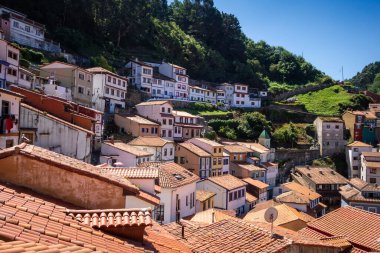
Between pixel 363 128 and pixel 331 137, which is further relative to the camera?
pixel 363 128

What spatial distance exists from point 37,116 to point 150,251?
1879 cm

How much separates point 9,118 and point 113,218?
639 inches

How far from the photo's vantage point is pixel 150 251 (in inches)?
307

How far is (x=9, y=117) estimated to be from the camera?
2153cm

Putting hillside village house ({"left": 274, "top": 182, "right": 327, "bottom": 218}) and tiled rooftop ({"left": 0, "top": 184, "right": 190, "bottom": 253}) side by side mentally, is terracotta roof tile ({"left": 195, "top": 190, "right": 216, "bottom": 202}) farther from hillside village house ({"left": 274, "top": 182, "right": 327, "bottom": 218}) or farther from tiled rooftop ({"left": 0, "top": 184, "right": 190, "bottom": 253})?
tiled rooftop ({"left": 0, "top": 184, "right": 190, "bottom": 253})

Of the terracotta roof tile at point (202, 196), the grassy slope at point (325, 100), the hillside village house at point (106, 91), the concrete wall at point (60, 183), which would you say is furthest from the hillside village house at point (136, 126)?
the grassy slope at point (325, 100)

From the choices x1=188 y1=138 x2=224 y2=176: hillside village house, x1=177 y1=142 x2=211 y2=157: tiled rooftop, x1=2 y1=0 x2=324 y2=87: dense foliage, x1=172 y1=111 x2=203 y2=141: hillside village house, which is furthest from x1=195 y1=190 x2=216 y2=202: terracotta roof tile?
x1=2 y1=0 x2=324 y2=87: dense foliage

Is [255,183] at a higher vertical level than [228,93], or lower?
lower

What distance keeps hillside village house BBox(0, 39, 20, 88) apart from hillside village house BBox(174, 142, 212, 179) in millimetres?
22808

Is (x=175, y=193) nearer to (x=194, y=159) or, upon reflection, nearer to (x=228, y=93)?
(x=194, y=159)

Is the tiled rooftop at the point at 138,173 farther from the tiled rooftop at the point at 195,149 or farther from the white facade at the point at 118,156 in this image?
the tiled rooftop at the point at 195,149

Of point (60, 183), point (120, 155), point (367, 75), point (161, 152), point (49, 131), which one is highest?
point (367, 75)

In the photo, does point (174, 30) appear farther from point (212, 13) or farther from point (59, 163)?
point (59, 163)

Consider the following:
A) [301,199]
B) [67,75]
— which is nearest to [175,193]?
[301,199]
